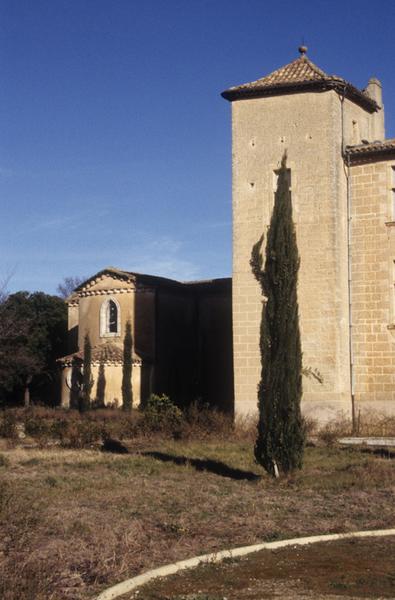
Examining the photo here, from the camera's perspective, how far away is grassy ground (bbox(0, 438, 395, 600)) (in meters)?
8.75

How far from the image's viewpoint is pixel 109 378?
115 feet

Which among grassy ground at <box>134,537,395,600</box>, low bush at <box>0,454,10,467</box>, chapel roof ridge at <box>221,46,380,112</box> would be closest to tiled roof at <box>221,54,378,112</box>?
chapel roof ridge at <box>221,46,380,112</box>

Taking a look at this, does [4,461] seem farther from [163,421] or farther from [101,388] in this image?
[101,388]

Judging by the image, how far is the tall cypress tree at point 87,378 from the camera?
3450 cm

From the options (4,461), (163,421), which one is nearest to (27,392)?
(163,421)

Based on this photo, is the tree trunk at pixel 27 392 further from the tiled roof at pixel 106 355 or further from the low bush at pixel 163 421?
the low bush at pixel 163 421

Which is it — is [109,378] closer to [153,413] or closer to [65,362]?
[65,362]

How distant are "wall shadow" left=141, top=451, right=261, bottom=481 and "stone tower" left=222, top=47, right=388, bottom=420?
7.21 metres

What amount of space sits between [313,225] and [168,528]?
1570cm

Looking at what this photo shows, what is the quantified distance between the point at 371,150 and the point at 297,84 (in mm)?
2934

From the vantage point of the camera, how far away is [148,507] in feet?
41.1

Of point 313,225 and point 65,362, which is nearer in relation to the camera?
point 313,225

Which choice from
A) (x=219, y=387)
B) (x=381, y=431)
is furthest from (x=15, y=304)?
(x=381, y=431)

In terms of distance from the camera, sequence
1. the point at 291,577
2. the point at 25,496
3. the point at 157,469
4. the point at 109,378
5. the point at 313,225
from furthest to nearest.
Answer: the point at 109,378 → the point at 313,225 → the point at 157,469 → the point at 25,496 → the point at 291,577
